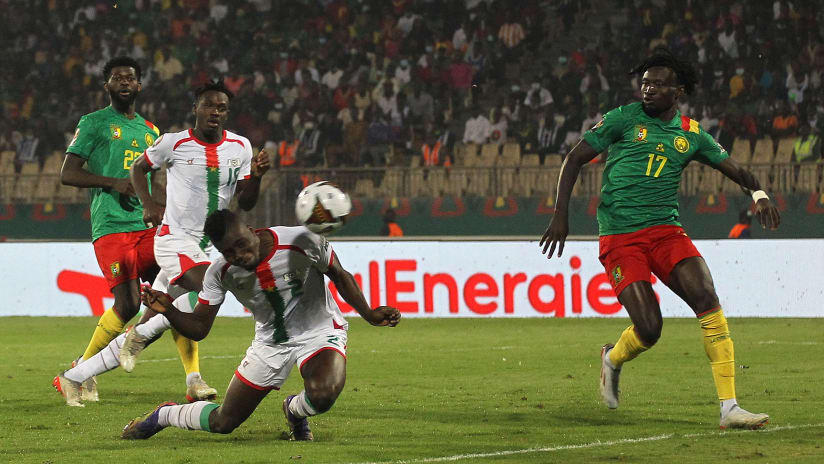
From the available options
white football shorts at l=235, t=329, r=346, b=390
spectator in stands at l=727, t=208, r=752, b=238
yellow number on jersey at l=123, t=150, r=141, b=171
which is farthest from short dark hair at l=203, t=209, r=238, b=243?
spectator in stands at l=727, t=208, r=752, b=238

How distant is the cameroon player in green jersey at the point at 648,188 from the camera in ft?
26.3

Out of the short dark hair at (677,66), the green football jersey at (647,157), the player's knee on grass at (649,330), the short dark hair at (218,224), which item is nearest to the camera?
the short dark hair at (218,224)

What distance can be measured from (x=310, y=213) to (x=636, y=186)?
2.40 m

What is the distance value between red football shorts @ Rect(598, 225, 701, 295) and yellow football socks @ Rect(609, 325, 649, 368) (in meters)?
0.31

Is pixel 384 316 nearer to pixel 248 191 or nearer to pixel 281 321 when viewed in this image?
pixel 281 321

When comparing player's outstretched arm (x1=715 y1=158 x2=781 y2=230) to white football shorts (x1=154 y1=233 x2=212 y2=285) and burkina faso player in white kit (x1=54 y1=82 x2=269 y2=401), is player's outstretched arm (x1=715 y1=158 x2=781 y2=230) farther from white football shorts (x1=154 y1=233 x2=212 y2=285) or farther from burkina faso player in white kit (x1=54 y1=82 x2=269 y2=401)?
white football shorts (x1=154 y1=233 x2=212 y2=285)

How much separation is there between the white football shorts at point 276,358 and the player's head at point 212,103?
217cm

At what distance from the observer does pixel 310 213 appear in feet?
22.2

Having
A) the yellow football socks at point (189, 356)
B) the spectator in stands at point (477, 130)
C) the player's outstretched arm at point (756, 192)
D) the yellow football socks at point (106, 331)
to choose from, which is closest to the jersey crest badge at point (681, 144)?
the player's outstretched arm at point (756, 192)

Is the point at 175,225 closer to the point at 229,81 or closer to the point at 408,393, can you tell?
the point at 408,393

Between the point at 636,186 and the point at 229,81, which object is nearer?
the point at 636,186

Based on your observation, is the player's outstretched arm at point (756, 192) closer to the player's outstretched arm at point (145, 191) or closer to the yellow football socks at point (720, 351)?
the yellow football socks at point (720, 351)

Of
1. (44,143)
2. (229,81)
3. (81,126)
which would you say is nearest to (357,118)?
(229,81)

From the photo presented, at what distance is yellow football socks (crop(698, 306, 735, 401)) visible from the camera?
771 centimetres
